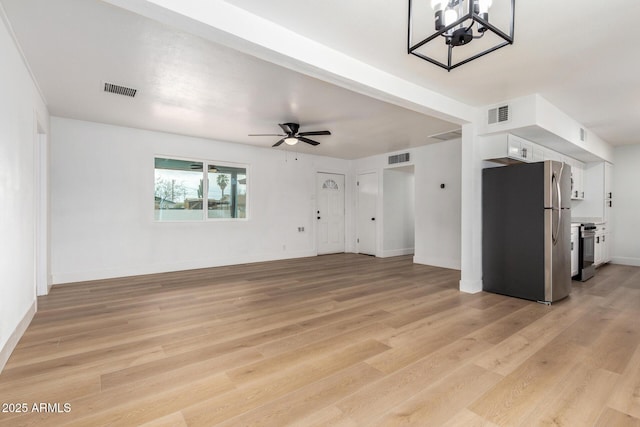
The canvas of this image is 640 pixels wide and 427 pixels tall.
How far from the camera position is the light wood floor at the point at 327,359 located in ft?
5.78

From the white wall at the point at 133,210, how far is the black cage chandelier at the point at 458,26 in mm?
4765

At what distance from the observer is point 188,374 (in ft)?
7.08

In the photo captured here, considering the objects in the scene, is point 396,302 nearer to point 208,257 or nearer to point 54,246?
point 208,257

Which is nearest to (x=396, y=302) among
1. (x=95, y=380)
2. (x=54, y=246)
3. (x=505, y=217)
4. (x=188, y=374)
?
(x=505, y=217)

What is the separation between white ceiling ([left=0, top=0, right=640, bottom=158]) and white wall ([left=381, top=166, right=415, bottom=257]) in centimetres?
270

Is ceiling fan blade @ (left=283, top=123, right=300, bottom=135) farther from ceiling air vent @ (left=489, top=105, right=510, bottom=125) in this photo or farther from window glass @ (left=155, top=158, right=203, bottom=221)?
ceiling air vent @ (left=489, top=105, right=510, bottom=125)

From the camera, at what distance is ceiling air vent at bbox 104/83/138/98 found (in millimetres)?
3562

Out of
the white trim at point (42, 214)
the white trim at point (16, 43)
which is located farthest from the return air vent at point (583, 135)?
the white trim at point (42, 214)

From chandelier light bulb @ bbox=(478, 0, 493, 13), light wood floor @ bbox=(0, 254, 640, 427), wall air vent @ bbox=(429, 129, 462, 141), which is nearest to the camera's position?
chandelier light bulb @ bbox=(478, 0, 493, 13)

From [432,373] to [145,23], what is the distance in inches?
135

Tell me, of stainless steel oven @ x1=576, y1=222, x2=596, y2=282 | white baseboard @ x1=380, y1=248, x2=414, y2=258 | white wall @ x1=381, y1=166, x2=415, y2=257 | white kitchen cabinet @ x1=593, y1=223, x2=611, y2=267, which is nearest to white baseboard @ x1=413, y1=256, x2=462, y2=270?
white baseboard @ x1=380, y1=248, x2=414, y2=258

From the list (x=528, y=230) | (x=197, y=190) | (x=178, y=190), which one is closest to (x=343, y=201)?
(x=197, y=190)

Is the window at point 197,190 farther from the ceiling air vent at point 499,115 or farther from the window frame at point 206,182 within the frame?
the ceiling air vent at point 499,115

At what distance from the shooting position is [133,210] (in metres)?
5.37
